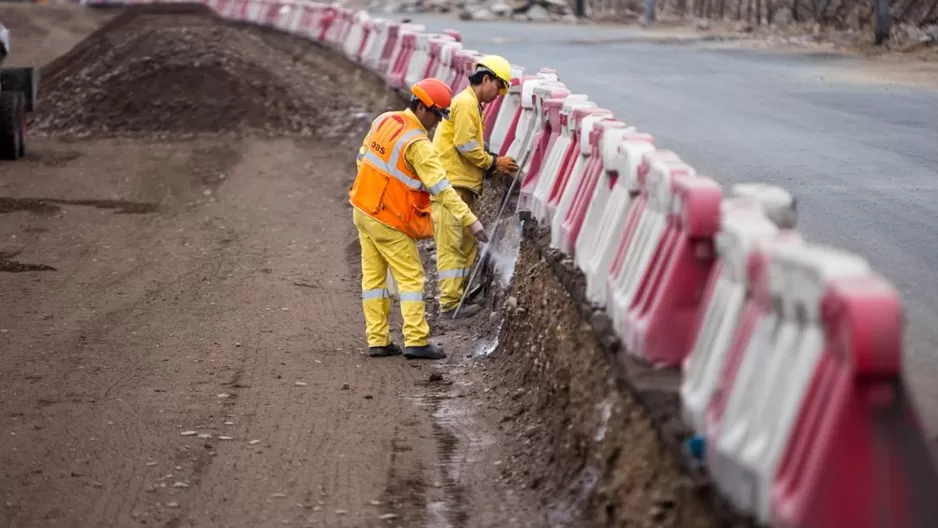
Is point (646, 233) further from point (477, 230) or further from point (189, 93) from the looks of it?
point (189, 93)

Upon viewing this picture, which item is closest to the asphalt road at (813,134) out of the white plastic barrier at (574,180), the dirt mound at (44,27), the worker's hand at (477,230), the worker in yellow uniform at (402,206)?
the white plastic barrier at (574,180)

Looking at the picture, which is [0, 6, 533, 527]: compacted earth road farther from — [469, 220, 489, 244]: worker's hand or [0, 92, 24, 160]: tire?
[469, 220, 489, 244]: worker's hand

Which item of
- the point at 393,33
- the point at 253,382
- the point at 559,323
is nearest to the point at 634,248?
the point at 559,323

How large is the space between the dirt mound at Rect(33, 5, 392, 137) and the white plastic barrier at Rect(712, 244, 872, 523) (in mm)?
16954

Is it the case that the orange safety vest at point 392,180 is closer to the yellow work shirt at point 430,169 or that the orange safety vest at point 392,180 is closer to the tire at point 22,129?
the yellow work shirt at point 430,169

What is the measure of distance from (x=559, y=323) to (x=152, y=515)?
8.65 feet

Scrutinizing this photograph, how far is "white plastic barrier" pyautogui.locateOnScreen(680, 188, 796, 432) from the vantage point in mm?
5043

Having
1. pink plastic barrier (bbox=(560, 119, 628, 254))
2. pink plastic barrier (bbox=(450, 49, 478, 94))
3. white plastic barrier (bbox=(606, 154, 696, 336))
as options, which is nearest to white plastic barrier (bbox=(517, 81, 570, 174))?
pink plastic barrier (bbox=(560, 119, 628, 254))

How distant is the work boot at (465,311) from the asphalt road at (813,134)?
205 cm

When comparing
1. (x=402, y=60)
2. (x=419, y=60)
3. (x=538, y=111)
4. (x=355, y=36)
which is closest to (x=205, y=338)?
(x=538, y=111)

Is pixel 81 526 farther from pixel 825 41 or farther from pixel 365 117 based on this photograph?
pixel 825 41

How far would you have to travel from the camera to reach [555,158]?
10.5 metres

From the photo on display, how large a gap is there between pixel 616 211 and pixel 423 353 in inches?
127

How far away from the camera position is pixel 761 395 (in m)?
4.66
